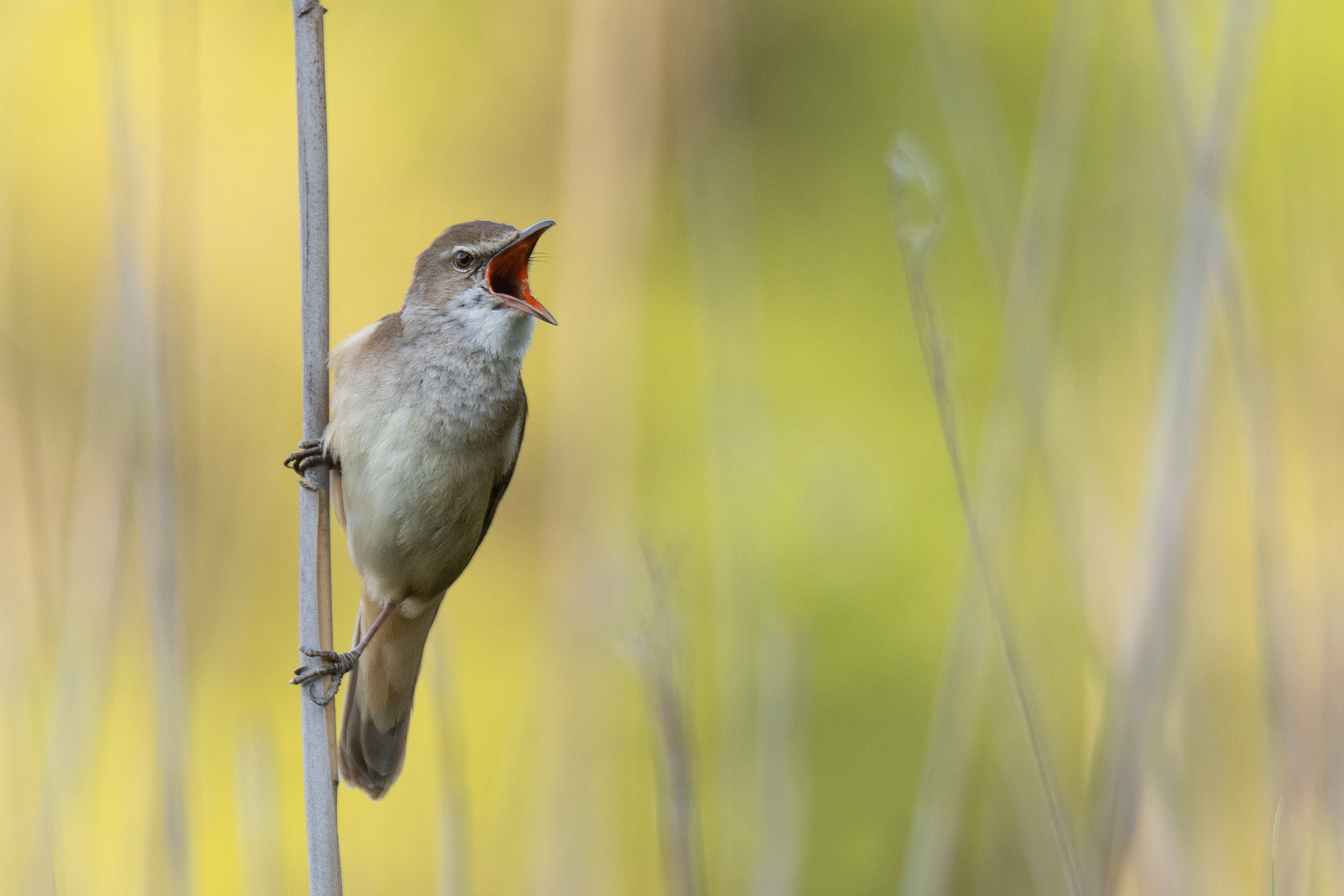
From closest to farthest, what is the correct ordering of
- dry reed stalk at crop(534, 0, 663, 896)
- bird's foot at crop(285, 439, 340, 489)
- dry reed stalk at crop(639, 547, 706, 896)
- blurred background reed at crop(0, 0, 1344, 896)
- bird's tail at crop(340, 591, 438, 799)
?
dry reed stalk at crop(639, 547, 706, 896) < bird's foot at crop(285, 439, 340, 489) < blurred background reed at crop(0, 0, 1344, 896) < bird's tail at crop(340, 591, 438, 799) < dry reed stalk at crop(534, 0, 663, 896)

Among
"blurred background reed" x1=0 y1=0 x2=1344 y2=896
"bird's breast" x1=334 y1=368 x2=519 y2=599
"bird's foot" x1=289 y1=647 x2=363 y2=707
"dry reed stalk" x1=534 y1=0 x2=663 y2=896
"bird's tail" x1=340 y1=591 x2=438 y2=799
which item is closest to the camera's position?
"bird's foot" x1=289 y1=647 x2=363 y2=707

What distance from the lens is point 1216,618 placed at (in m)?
2.41

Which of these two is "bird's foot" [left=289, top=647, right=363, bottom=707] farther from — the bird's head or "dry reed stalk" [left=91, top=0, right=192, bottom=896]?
the bird's head

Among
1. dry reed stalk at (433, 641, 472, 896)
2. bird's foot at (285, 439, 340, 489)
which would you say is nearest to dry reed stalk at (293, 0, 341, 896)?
bird's foot at (285, 439, 340, 489)

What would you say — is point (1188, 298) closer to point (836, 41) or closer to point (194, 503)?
point (194, 503)

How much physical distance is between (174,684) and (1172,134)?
6.65ft

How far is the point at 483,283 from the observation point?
2.15 m

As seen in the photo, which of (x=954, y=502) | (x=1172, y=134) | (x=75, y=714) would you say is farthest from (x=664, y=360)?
(x=75, y=714)

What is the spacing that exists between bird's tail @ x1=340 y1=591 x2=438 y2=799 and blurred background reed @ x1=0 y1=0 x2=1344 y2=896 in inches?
7.5

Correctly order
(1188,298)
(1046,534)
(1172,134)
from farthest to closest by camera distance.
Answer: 1. (1046,534)
2. (1172,134)
3. (1188,298)

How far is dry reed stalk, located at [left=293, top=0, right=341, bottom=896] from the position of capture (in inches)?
56.9

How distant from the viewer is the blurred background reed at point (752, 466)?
6.17 feet

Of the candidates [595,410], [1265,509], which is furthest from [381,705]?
[1265,509]

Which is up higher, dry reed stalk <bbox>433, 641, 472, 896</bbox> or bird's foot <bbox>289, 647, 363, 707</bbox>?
bird's foot <bbox>289, 647, 363, 707</bbox>
